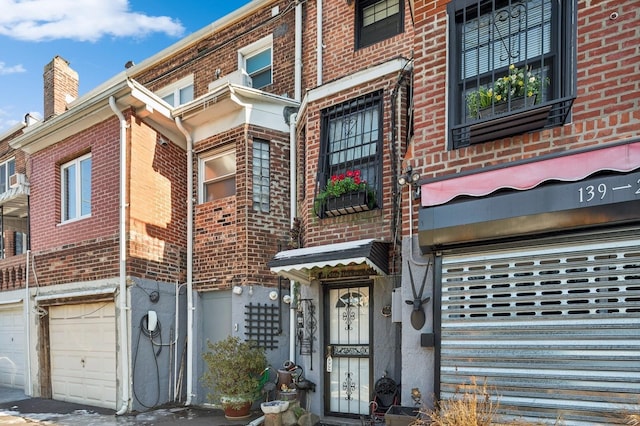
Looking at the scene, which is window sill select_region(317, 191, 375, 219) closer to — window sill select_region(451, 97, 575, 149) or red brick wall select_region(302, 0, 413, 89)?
window sill select_region(451, 97, 575, 149)

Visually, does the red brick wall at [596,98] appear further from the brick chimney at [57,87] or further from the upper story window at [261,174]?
the brick chimney at [57,87]

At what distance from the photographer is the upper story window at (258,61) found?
10414mm

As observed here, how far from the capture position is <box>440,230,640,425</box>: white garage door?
399cm

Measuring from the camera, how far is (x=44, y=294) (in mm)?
9914

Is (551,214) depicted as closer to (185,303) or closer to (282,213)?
(282,213)

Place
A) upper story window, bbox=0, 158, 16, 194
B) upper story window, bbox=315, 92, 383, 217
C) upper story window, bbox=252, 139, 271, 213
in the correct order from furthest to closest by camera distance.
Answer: upper story window, bbox=0, 158, 16, 194 < upper story window, bbox=252, 139, 271, 213 < upper story window, bbox=315, 92, 383, 217

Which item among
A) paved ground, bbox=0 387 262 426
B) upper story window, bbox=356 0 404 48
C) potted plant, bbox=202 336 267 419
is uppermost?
upper story window, bbox=356 0 404 48

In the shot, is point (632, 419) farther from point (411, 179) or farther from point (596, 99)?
point (411, 179)

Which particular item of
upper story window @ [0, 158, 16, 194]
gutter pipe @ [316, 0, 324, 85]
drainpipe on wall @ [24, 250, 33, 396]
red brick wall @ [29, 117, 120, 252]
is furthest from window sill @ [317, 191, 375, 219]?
upper story window @ [0, 158, 16, 194]

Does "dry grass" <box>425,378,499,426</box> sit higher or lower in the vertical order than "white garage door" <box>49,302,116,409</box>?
higher

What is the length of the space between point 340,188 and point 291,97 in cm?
355

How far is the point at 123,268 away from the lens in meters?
8.45

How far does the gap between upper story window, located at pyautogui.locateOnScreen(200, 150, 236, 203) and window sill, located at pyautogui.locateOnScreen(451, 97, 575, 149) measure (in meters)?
5.39

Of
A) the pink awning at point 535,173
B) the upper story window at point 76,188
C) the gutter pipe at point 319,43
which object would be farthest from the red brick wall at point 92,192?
the pink awning at point 535,173
